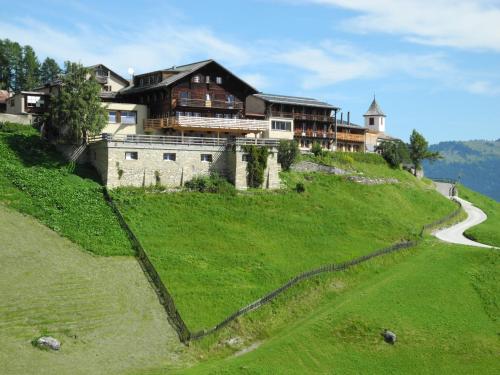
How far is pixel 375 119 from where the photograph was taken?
119250mm

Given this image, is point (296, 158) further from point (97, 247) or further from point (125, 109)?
point (97, 247)

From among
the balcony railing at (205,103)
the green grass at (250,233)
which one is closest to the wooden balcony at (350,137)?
the green grass at (250,233)

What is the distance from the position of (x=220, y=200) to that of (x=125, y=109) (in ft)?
53.3

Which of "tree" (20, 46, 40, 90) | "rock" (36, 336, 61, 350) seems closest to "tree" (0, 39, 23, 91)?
"tree" (20, 46, 40, 90)

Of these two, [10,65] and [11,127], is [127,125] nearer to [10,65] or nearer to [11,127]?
[11,127]

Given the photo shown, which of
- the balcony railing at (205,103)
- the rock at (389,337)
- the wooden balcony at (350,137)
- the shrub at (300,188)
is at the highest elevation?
the balcony railing at (205,103)

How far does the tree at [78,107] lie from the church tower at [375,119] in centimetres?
6451

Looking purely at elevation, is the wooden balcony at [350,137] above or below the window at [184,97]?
below

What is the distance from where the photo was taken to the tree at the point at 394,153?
88125 mm

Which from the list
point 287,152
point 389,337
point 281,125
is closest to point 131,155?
point 287,152

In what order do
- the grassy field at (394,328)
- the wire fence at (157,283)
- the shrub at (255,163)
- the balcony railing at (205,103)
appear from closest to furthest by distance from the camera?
the grassy field at (394,328)
the wire fence at (157,283)
the shrub at (255,163)
the balcony railing at (205,103)

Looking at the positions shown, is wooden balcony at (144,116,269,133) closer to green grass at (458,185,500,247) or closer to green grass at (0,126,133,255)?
green grass at (0,126,133,255)

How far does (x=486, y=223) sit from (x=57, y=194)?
160ft

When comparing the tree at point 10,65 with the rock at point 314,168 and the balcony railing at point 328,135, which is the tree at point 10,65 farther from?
the rock at point 314,168
